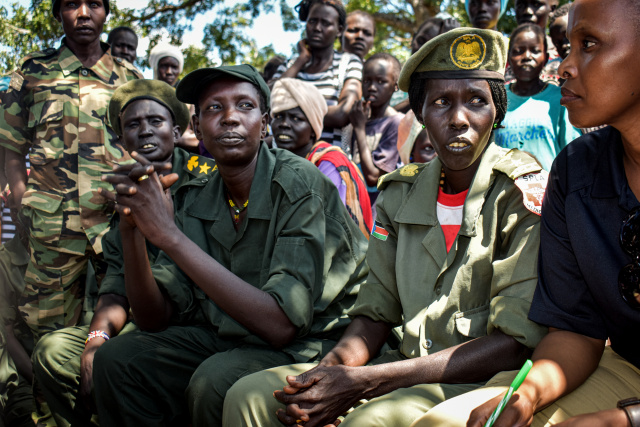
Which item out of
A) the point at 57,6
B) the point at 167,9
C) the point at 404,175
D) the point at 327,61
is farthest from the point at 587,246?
the point at 167,9

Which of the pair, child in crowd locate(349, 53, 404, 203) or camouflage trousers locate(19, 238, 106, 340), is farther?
child in crowd locate(349, 53, 404, 203)

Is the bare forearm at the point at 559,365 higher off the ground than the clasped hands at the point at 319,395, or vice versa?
the bare forearm at the point at 559,365

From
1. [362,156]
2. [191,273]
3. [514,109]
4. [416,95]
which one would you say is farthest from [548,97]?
[191,273]

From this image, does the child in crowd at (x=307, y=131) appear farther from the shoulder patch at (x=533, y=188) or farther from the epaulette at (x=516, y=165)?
the shoulder patch at (x=533, y=188)

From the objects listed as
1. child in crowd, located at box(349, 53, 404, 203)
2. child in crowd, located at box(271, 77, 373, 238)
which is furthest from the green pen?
child in crowd, located at box(349, 53, 404, 203)

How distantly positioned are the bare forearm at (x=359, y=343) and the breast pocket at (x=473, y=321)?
394 millimetres

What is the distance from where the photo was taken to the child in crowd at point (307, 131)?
165 inches

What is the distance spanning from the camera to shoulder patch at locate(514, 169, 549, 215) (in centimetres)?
208

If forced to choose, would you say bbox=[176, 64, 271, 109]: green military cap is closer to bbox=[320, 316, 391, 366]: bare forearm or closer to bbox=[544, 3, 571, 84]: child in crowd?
bbox=[320, 316, 391, 366]: bare forearm

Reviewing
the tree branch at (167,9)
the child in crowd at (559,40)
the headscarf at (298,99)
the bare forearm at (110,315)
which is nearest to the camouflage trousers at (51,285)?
the bare forearm at (110,315)

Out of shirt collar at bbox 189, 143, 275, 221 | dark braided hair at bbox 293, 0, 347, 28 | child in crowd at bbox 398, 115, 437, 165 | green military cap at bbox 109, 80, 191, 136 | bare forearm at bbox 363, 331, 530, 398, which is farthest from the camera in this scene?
dark braided hair at bbox 293, 0, 347, 28

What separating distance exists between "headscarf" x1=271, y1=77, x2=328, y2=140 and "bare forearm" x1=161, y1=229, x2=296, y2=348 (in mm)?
2113

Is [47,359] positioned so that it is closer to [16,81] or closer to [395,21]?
[16,81]

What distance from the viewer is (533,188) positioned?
6.97ft
